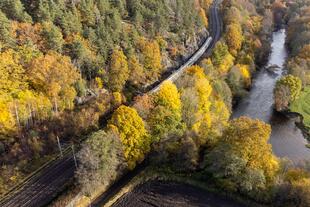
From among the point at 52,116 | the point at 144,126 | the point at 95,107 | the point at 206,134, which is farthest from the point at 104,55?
the point at 206,134

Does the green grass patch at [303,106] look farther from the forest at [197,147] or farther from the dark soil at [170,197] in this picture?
the dark soil at [170,197]

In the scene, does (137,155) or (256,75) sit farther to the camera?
(256,75)

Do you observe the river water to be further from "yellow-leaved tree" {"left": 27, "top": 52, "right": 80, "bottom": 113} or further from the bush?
"yellow-leaved tree" {"left": 27, "top": 52, "right": 80, "bottom": 113}

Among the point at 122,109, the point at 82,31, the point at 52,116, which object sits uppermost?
the point at 82,31

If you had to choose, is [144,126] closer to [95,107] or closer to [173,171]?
[173,171]

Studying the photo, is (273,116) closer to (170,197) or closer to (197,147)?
(197,147)

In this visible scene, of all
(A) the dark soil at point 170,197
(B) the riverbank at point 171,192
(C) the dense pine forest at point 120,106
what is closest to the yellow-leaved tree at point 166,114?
(C) the dense pine forest at point 120,106

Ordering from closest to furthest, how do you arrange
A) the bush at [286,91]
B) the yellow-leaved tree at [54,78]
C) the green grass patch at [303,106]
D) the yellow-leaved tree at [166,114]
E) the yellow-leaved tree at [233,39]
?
the yellow-leaved tree at [166,114]
the yellow-leaved tree at [54,78]
the green grass patch at [303,106]
the bush at [286,91]
the yellow-leaved tree at [233,39]
